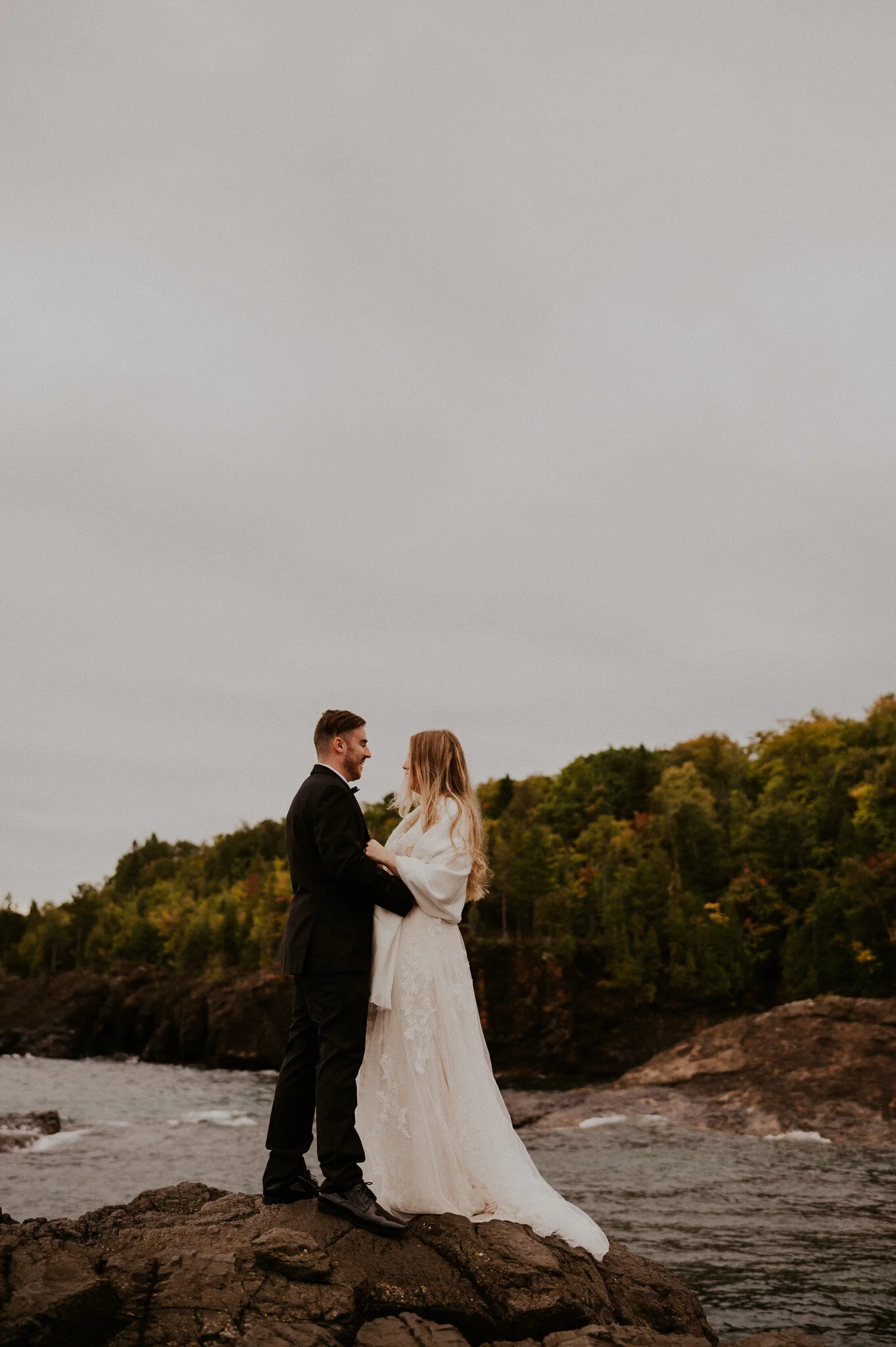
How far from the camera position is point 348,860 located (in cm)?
658

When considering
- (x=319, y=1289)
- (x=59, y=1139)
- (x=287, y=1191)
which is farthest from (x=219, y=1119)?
(x=319, y=1289)

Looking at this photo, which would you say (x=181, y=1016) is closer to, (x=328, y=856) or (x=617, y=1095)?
(x=617, y=1095)

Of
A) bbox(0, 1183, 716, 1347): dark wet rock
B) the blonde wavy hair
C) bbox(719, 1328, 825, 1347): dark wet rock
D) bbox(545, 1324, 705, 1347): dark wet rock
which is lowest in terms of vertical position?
bbox(719, 1328, 825, 1347): dark wet rock

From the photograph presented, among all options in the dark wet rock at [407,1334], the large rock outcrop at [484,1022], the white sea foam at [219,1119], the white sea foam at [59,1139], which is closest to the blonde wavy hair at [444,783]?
the dark wet rock at [407,1334]

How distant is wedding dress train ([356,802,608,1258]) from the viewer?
6.66 meters

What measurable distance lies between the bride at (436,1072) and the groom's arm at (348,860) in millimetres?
128

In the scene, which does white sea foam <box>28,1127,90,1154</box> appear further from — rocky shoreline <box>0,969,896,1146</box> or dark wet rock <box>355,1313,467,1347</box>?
dark wet rock <box>355,1313,467,1347</box>

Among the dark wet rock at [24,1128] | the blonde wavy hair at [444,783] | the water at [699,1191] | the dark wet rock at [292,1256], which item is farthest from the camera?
the dark wet rock at [24,1128]

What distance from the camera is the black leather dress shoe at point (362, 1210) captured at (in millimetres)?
6316

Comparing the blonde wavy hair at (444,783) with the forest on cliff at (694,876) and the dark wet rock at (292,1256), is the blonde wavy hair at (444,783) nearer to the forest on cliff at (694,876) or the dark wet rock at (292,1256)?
the dark wet rock at (292,1256)

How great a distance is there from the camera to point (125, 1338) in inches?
214

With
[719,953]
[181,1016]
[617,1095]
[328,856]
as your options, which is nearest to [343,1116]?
[328,856]

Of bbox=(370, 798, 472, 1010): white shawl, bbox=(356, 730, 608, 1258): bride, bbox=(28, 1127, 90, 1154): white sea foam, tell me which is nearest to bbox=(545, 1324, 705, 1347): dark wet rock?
bbox=(356, 730, 608, 1258): bride

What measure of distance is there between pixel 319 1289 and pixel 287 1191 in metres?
1.04
